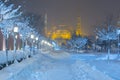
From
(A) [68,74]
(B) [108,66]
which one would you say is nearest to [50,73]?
(A) [68,74]

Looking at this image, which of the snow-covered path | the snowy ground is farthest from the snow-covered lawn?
the snow-covered path

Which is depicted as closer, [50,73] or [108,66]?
[50,73]

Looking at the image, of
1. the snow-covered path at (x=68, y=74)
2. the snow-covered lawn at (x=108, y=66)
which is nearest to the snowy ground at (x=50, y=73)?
the snow-covered path at (x=68, y=74)

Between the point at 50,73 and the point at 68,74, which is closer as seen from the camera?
the point at 68,74

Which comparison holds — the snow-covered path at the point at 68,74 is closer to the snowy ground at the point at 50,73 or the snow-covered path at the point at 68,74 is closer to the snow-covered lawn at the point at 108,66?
the snowy ground at the point at 50,73

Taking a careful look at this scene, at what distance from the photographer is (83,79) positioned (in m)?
Answer: 16.9

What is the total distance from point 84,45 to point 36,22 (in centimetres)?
1737

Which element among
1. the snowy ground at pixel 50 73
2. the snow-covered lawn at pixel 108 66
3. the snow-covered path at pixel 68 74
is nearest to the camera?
the snowy ground at pixel 50 73

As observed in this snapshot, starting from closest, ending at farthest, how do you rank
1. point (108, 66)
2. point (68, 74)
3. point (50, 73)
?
point (68, 74) < point (50, 73) < point (108, 66)

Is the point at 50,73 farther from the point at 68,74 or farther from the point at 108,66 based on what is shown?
the point at 108,66

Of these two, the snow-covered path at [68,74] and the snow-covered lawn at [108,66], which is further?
the snow-covered lawn at [108,66]

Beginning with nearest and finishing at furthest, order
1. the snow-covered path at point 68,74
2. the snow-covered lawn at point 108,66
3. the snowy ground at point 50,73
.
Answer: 1. the snowy ground at point 50,73
2. the snow-covered path at point 68,74
3. the snow-covered lawn at point 108,66

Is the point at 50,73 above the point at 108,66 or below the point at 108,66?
above

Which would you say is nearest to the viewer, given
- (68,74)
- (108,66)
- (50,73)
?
(68,74)
